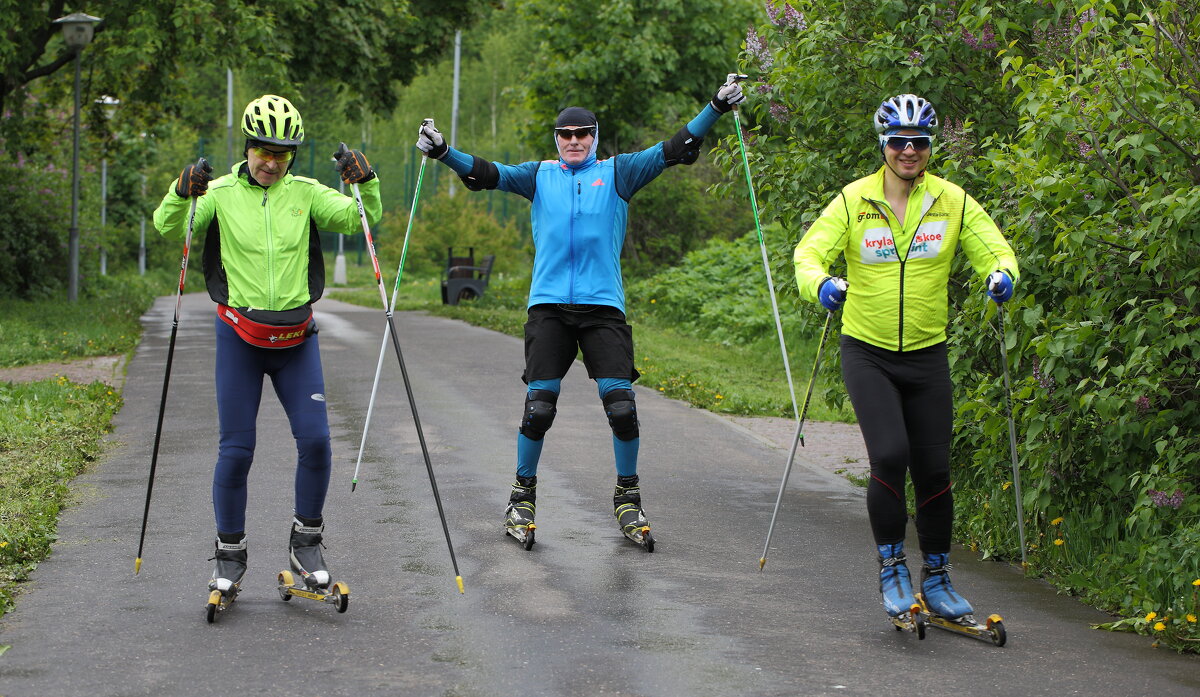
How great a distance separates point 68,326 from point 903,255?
16.0 meters

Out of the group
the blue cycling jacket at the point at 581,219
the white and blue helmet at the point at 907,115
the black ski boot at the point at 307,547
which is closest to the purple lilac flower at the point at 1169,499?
the white and blue helmet at the point at 907,115

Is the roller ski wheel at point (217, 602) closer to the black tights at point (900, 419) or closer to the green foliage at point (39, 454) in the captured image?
the green foliage at point (39, 454)

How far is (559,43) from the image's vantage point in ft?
88.7

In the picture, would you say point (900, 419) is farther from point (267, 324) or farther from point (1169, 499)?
point (267, 324)

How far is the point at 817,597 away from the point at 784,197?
3.28 m

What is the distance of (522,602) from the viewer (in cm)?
584

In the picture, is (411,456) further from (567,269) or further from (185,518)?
(567,269)

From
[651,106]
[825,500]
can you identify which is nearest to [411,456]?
[825,500]

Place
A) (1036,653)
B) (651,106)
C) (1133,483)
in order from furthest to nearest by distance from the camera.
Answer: (651,106)
(1133,483)
(1036,653)

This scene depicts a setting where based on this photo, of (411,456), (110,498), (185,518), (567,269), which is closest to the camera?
(567,269)

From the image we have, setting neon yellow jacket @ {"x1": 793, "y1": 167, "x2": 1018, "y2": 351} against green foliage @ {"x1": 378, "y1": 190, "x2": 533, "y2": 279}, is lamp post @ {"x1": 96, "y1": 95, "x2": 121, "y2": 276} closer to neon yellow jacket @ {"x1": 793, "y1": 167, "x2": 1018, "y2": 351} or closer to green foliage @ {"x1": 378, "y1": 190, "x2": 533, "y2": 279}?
green foliage @ {"x1": 378, "y1": 190, "x2": 533, "y2": 279}

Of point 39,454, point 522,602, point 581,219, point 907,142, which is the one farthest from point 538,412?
point 39,454

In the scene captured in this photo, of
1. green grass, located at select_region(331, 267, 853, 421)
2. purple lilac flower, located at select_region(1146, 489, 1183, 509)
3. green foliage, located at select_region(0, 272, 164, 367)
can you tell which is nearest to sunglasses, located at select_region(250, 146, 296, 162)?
purple lilac flower, located at select_region(1146, 489, 1183, 509)

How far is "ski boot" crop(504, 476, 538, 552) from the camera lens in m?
6.87
